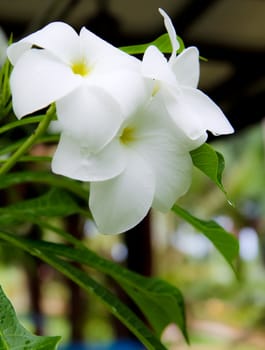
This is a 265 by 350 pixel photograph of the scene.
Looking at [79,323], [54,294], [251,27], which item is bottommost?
[54,294]

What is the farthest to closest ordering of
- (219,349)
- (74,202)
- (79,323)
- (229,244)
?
(219,349) < (79,323) < (74,202) < (229,244)

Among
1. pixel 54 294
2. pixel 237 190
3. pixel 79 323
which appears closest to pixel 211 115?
pixel 79 323

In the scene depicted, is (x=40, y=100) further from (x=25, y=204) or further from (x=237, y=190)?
(x=237, y=190)

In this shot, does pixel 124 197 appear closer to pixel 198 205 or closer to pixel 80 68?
pixel 80 68

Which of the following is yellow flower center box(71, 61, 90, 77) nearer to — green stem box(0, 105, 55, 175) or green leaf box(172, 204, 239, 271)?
green stem box(0, 105, 55, 175)

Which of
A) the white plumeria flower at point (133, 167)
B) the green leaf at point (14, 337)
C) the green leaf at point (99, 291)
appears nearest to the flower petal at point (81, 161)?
the white plumeria flower at point (133, 167)

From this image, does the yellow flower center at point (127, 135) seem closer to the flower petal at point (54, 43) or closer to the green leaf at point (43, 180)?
the flower petal at point (54, 43)
